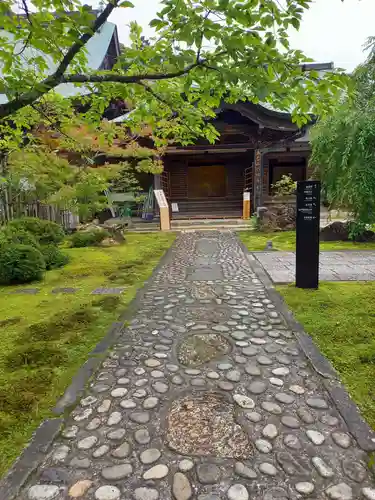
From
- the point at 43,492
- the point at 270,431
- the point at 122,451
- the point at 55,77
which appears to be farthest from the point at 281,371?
the point at 55,77

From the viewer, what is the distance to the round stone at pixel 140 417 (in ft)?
7.95

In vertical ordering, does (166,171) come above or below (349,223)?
above

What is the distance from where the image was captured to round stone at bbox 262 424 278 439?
7.35 feet

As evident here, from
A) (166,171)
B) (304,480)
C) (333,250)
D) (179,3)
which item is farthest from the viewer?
Answer: (166,171)

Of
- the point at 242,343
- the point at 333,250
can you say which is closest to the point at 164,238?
the point at 333,250

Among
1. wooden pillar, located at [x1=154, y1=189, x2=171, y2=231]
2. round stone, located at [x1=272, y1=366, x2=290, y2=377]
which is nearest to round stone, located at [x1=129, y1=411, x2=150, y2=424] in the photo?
round stone, located at [x1=272, y1=366, x2=290, y2=377]

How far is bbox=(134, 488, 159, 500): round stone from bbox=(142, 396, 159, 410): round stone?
0.72 metres

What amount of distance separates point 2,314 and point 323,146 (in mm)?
8788

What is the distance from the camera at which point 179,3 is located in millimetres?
2510

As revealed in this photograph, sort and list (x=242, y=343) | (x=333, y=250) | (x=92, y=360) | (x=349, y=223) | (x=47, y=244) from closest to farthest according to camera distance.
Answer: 1. (x=92, y=360)
2. (x=242, y=343)
3. (x=47, y=244)
4. (x=333, y=250)
5. (x=349, y=223)

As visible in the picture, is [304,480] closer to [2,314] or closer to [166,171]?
[2,314]

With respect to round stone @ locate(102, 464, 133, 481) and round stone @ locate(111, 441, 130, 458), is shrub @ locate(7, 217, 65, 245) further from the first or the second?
round stone @ locate(102, 464, 133, 481)

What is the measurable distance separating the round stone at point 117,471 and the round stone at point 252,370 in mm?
1366

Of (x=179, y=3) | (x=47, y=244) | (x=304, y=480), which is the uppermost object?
(x=179, y=3)
